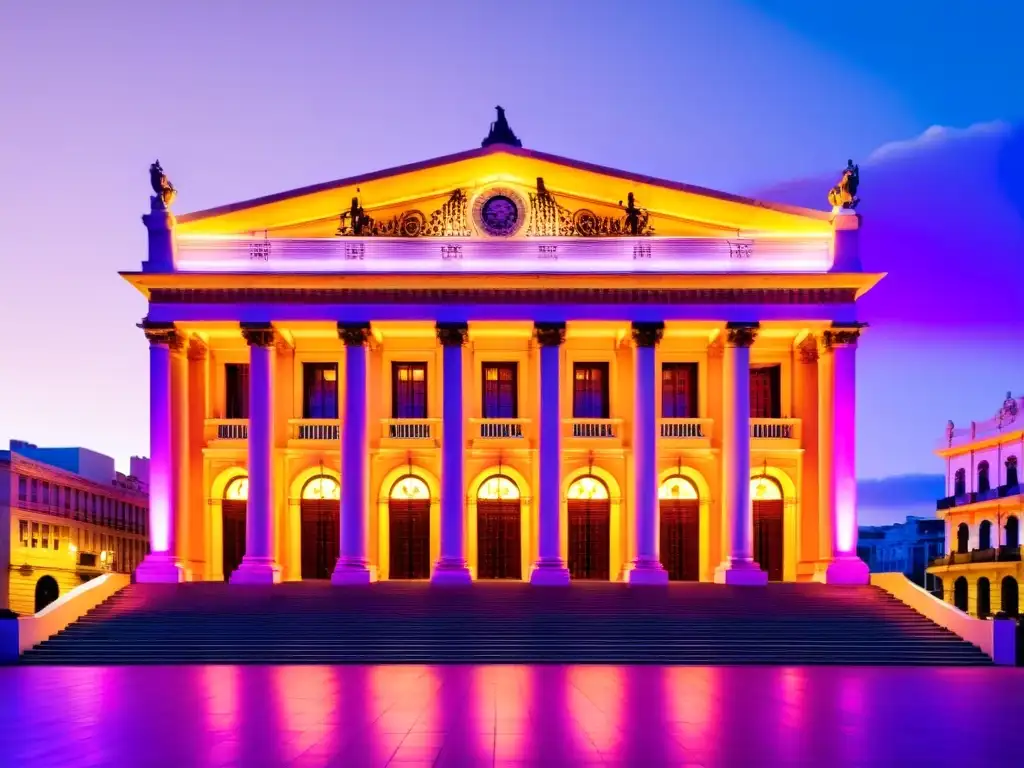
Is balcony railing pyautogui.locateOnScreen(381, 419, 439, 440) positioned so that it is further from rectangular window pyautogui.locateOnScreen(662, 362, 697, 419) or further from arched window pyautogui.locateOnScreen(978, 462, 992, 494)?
arched window pyautogui.locateOnScreen(978, 462, 992, 494)

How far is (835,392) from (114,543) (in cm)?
4990

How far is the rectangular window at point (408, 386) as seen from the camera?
3831cm

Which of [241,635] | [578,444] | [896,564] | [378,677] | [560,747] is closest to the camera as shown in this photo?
[560,747]

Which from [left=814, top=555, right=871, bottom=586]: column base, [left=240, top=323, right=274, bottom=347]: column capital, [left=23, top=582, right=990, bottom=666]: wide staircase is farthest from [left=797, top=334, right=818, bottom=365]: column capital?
[left=240, top=323, right=274, bottom=347]: column capital

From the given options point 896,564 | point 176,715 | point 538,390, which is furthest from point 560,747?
point 896,564

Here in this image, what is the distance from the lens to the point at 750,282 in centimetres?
3444

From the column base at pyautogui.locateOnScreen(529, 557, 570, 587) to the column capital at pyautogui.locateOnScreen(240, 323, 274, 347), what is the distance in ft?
34.0

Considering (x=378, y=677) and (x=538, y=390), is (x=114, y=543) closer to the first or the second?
(x=538, y=390)

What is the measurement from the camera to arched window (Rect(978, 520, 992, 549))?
5797 cm

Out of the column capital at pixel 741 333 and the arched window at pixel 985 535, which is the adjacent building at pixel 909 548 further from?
the column capital at pixel 741 333

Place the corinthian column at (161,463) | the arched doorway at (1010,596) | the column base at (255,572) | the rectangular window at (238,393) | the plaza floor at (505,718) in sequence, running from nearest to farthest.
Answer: the plaza floor at (505,718)
the column base at (255,572)
the corinthian column at (161,463)
the rectangular window at (238,393)
the arched doorway at (1010,596)

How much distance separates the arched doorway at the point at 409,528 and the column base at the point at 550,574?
5075 mm

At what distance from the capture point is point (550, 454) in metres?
34.4

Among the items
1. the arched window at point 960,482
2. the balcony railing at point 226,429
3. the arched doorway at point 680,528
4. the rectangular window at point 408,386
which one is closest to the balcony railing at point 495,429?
the rectangular window at point 408,386
